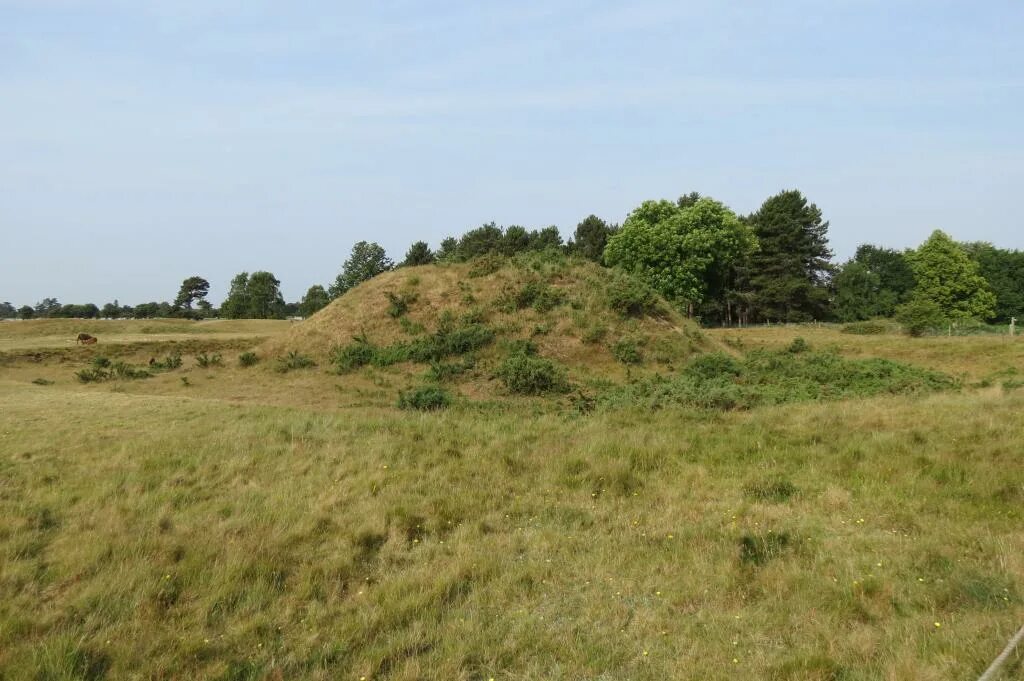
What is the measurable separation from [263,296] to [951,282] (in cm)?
7462

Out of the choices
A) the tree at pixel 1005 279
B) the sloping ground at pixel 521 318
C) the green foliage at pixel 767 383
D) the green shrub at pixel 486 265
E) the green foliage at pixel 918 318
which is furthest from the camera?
the tree at pixel 1005 279

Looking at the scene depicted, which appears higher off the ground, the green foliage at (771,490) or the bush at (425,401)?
the bush at (425,401)

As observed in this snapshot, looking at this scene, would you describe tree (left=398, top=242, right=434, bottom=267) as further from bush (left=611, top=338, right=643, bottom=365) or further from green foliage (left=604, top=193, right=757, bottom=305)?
bush (left=611, top=338, right=643, bottom=365)

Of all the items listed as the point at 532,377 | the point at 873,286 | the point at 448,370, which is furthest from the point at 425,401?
the point at 873,286

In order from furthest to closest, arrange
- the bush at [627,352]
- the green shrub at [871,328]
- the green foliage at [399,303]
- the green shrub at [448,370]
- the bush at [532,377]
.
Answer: the green shrub at [871,328] < the green foliage at [399,303] < the bush at [627,352] < the green shrub at [448,370] < the bush at [532,377]

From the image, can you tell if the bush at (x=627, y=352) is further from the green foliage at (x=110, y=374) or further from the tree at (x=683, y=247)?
the tree at (x=683, y=247)

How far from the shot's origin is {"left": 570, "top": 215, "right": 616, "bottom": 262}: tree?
2670 inches

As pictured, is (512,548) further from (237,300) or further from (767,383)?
(237,300)

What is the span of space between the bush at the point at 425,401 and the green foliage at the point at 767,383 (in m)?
3.77

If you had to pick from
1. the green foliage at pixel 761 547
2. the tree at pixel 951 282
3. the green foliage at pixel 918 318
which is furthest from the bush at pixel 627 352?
the tree at pixel 951 282

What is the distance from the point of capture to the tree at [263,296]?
248ft

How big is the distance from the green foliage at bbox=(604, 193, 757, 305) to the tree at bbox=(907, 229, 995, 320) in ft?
61.5

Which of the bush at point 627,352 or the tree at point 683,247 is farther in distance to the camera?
the tree at point 683,247

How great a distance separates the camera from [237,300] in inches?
3041
